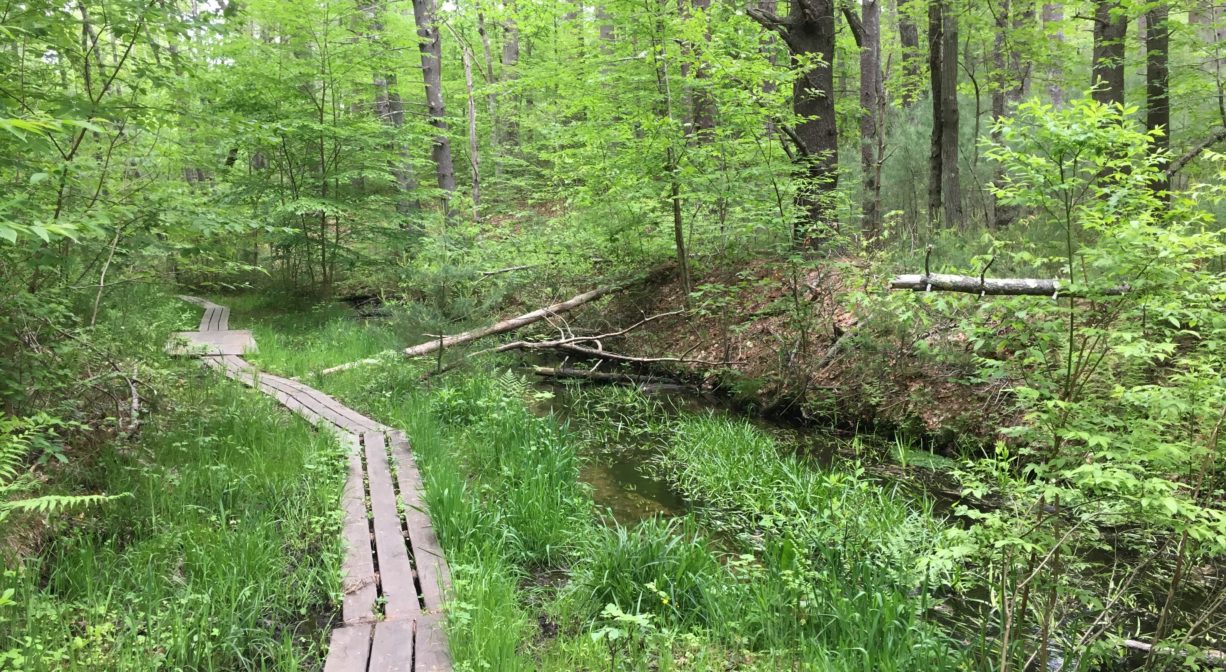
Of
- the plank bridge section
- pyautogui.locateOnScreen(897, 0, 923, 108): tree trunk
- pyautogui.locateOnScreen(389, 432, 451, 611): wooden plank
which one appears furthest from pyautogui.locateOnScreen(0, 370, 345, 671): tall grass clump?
pyautogui.locateOnScreen(897, 0, 923, 108): tree trunk

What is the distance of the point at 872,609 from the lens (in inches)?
129

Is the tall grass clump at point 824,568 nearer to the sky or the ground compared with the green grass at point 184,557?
nearer to the ground

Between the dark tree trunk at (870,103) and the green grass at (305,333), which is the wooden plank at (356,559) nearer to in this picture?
the green grass at (305,333)

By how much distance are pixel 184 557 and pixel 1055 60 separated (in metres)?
14.8

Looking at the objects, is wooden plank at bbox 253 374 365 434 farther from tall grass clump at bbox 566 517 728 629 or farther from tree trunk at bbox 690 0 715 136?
tree trunk at bbox 690 0 715 136

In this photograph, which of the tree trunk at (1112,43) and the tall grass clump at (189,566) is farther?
the tree trunk at (1112,43)

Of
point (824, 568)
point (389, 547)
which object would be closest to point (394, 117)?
point (389, 547)

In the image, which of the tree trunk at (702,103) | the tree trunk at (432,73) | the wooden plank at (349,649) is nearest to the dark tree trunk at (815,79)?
the tree trunk at (702,103)

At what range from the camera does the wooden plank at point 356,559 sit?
10.5 ft

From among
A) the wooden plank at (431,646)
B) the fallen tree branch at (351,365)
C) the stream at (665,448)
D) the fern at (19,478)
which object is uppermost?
the fern at (19,478)

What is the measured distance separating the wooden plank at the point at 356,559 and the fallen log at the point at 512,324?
2966 mm

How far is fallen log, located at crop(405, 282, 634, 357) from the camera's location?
796 centimetres

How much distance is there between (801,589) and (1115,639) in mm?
1371

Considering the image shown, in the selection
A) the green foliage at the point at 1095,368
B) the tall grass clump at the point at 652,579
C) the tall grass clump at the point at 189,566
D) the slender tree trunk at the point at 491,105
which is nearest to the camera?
the green foliage at the point at 1095,368
